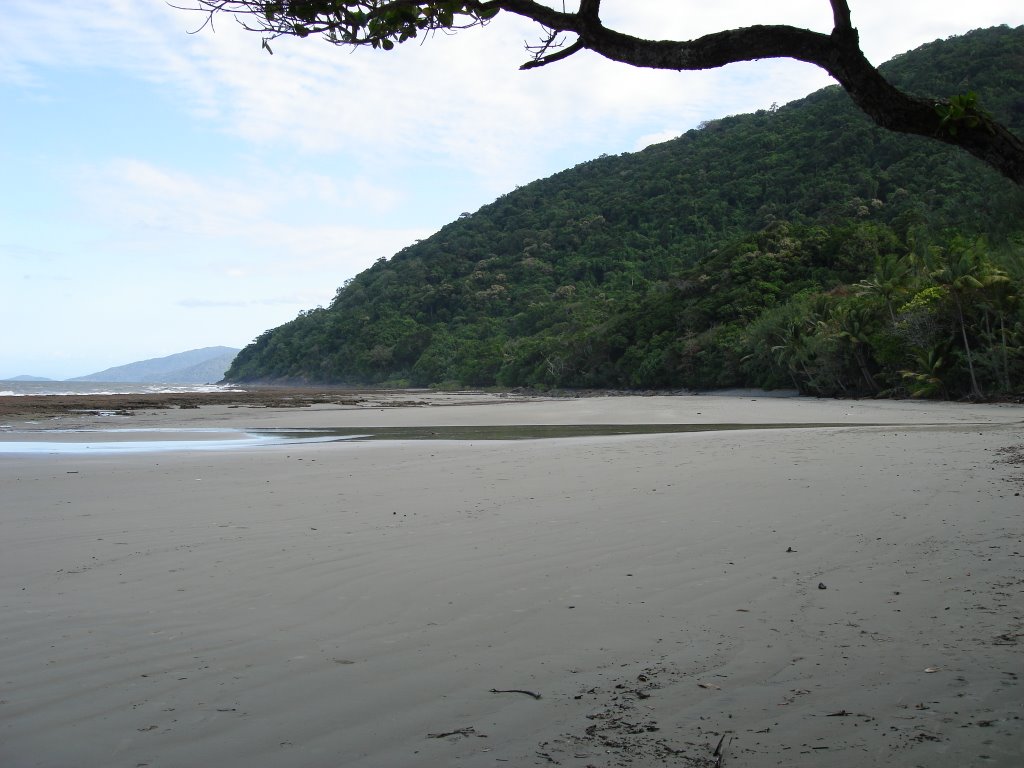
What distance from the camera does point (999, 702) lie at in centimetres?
287

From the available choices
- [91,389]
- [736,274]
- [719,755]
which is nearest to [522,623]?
[719,755]

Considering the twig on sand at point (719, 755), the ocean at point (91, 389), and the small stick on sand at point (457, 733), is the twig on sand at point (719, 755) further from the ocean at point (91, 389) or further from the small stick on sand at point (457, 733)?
the ocean at point (91, 389)

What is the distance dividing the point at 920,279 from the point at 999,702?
36335 millimetres

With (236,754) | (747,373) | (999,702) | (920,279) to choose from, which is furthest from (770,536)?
(747,373)

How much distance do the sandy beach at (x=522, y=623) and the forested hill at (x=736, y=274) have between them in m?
12.1

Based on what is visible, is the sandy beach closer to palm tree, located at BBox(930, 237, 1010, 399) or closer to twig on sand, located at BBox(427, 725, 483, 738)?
twig on sand, located at BBox(427, 725, 483, 738)

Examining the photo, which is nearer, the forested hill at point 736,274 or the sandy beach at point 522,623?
the sandy beach at point 522,623

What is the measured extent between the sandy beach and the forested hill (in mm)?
12072

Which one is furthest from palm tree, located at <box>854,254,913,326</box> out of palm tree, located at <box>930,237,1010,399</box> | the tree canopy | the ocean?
the ocean

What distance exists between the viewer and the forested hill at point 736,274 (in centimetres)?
3359

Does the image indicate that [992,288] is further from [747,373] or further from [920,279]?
[747,373]

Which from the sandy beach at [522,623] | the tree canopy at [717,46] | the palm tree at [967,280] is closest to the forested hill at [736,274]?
the palm tree at [967,280]

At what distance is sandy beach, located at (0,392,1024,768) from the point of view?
2.74 meters

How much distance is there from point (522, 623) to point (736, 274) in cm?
5504
